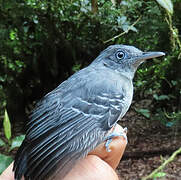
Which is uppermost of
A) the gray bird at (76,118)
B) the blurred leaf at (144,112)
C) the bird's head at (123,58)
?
the bird's head at (123,58)

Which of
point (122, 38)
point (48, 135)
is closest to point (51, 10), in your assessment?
point (122, 38)

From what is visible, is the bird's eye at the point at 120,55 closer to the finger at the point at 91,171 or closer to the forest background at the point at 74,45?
the forest background at the point at 74,45

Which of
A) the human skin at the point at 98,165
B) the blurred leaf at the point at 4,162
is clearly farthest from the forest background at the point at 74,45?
the human skin at the point at 98,165

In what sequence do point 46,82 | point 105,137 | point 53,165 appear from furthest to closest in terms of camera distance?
point 46,82 < point 105,137 < point 53,165

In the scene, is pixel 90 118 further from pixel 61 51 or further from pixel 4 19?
pixel 4 19

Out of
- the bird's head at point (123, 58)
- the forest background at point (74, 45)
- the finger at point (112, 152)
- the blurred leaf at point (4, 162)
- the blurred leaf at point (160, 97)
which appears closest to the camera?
the finger at point (112, 152)

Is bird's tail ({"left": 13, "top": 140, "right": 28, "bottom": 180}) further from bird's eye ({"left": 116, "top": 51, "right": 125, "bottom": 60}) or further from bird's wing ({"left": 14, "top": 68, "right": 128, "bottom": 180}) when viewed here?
bird's eye ({"left": 116, "top": 51, "right": 125, "bottom": 60})
